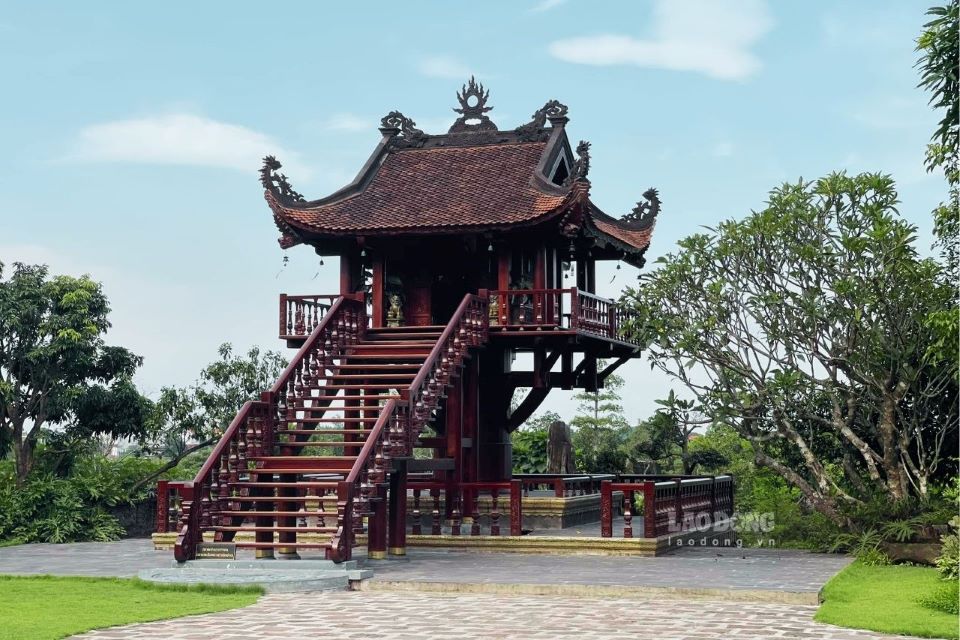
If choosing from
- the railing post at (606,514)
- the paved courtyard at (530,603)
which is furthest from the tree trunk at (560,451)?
the railing post at (606,514)

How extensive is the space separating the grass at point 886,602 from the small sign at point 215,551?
5.79m

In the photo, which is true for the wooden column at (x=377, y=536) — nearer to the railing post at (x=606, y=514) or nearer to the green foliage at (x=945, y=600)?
the railing post at (x=606, y=514)

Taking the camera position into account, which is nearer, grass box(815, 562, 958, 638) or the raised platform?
grass box(815, 562, 958, 638)

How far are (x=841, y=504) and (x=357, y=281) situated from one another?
280 inches

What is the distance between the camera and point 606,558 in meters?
14.6

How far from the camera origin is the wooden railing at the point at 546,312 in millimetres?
17031

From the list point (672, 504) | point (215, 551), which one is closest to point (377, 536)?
point (215, 551)

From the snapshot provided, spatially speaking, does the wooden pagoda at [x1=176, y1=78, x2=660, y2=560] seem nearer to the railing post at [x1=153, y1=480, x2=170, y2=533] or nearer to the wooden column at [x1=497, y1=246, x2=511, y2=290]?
the wooden column at [x1=497, y1=246, x2=511, y2=290]

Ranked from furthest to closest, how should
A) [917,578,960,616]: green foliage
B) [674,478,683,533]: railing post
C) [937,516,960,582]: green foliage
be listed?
[674,478,683,533]: railing post → [937,516,960,582]: green foliage → [917,578,960,616]: green foliage

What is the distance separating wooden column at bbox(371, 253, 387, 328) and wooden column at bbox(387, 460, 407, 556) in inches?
132

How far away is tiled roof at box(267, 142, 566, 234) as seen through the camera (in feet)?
56.8

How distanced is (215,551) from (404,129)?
8.67 metres

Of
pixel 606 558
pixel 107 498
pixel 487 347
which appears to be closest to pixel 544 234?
pixel 487 347

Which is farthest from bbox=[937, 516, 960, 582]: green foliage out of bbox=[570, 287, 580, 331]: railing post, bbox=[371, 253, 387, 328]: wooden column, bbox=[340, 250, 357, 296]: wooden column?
bbox=[340, 250, 357, 296]: wooden column
